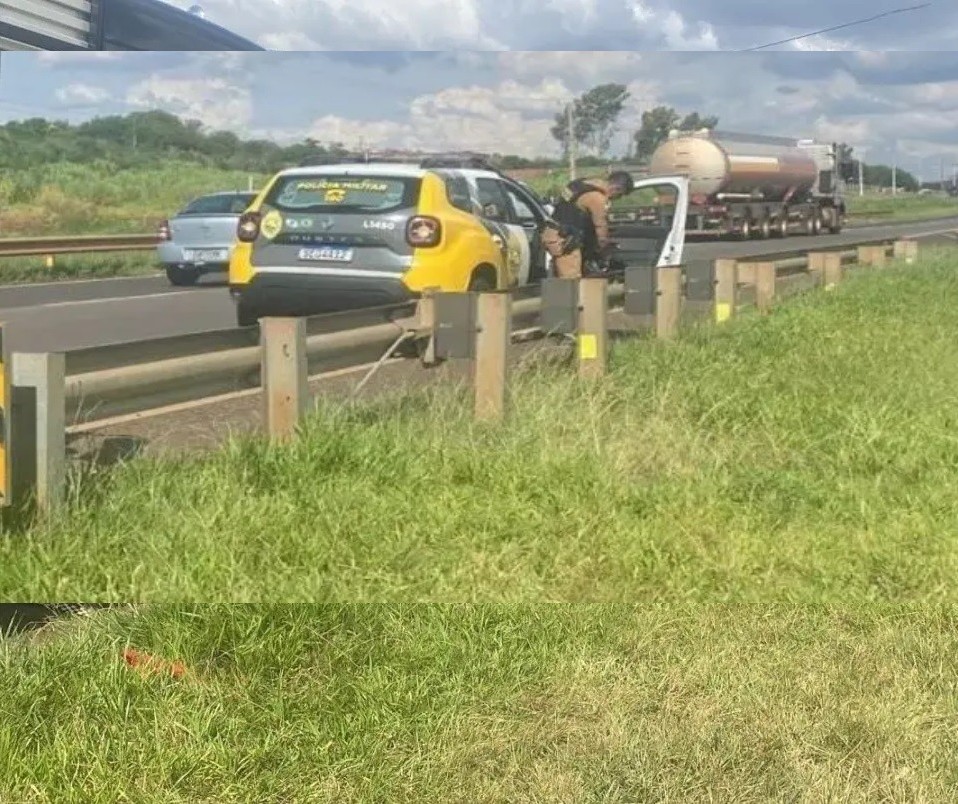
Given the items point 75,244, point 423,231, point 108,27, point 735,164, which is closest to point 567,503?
point 423,231

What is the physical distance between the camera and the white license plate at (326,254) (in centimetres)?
312

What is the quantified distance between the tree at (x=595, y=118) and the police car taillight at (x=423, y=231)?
34 centimetres

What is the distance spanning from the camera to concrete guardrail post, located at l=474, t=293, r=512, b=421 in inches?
133

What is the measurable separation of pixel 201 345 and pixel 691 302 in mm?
1292

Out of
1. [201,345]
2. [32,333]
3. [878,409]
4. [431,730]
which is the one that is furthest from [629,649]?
[32,333]

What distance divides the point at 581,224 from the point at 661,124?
1.13ft

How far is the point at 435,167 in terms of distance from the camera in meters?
3.07

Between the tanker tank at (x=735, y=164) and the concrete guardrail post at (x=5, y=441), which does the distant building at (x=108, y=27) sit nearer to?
the concrete guardrail post at (x=5, y=441)

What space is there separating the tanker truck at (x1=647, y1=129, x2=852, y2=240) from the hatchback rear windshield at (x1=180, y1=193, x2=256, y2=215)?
37.9 inches

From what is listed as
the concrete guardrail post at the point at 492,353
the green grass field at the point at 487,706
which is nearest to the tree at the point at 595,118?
the concrete guardrail post at the point at 492,353

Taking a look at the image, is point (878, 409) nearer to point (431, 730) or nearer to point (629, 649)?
point (629, 649)

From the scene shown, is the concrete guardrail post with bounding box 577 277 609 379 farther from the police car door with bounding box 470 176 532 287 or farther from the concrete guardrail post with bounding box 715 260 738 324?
the concrete guardrail post with bounding box 715 260 738 324

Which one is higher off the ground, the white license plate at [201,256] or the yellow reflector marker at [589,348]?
the white license plate at [201,256]

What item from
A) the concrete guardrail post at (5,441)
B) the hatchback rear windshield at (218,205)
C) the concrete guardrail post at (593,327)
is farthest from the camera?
the concrete guardrail post at (593,327)
